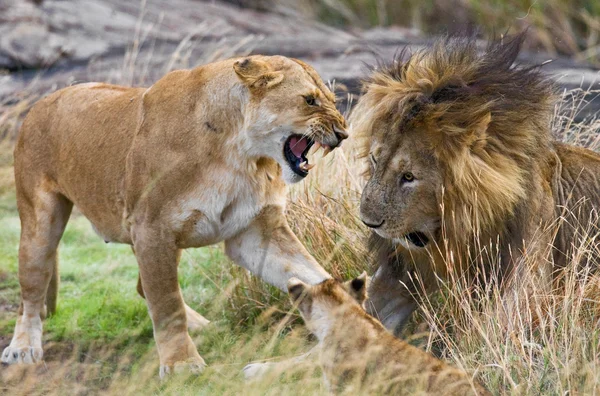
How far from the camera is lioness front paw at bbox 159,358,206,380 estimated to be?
4.41 m

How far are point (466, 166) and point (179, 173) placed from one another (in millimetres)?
1240

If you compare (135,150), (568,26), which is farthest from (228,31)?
(135,150)

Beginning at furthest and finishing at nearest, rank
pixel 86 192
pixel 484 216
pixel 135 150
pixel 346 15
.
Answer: pixel 346 15 → pixel 86 192 → pixel 135 150 → pixel 484 216

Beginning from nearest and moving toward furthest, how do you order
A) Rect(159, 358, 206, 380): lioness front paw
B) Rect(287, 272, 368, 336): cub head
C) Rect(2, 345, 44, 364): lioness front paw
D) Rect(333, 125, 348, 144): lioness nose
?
Rect(287, 272, 368, 336): cub head, Rect(333, 125, 348, 144): lioness nose, Rect(159, 358, 206, 380): lioness front paw, Rect(2, 345, 44, 364): lioness front paw

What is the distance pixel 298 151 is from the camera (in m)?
4.22

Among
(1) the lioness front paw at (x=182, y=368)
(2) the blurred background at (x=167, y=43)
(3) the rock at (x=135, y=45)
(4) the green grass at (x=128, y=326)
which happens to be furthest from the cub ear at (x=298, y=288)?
(3) the rock at (x=135, y=45)

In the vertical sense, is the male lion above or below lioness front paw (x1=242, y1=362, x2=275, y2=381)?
above

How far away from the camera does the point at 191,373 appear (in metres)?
4.43

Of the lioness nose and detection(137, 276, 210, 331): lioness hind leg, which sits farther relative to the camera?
detection(137, 276, 210, 331): lioness hind leg

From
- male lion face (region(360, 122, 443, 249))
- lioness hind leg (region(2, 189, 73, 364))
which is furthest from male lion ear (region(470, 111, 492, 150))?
lioness hind leg (region(2, 189, 73, 364))

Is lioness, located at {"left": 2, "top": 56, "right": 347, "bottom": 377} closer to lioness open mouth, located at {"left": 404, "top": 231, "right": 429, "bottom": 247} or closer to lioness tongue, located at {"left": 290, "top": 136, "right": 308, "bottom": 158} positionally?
lioness tongue, located at {"left": 290, "top": 136, "right": 308, "bottom": 158}

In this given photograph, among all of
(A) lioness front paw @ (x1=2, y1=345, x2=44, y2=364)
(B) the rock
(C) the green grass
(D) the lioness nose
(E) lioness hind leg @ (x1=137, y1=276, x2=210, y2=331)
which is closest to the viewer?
(D) the lioness nose

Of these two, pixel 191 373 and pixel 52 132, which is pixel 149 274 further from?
pixel 52 132

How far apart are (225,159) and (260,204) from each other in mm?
268
